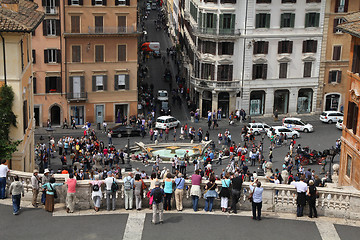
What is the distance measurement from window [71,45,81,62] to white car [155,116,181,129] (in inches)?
479

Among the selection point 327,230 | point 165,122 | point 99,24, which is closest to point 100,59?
point 99,24

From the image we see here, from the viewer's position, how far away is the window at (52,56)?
77.2m

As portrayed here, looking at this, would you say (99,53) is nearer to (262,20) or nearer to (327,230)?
(262,20)

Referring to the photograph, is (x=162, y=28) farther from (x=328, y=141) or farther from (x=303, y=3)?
(x=328, y=141)

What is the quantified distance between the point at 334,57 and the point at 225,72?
14.8 meters

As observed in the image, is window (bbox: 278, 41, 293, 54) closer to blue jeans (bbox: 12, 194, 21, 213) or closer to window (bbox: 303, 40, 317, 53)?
window (bbox: 303, 40, 317, 53)

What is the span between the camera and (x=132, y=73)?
3184 inches

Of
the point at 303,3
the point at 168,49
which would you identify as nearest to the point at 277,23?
the point at 303,3

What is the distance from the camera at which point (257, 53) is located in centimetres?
8275

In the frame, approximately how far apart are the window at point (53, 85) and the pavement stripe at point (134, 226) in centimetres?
5170

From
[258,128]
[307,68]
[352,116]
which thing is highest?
[352,116]

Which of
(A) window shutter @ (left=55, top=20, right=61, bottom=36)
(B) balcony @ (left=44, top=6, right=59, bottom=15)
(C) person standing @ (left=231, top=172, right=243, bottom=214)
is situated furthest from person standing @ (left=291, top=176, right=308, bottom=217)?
(A) window shutter @ (left=55, top=20, right=61, bottom=36)

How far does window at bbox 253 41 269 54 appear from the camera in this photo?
8225 cm

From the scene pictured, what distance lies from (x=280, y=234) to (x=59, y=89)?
Result: 5532cm
